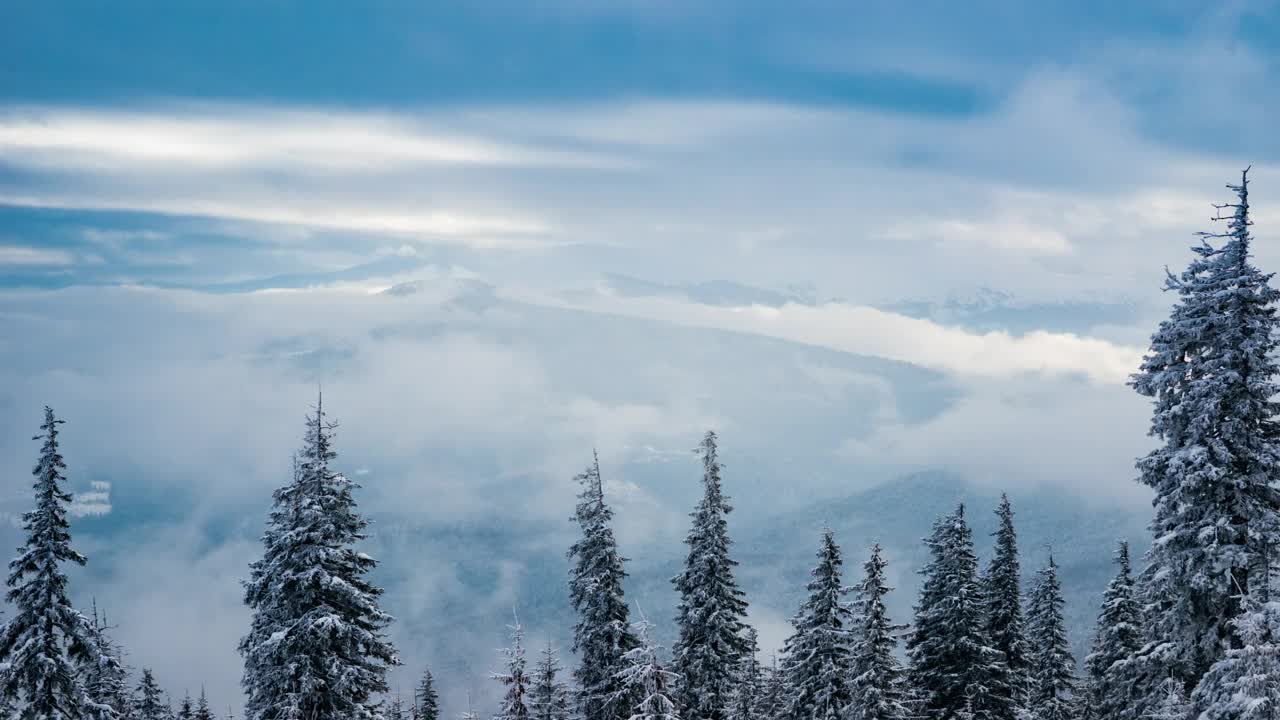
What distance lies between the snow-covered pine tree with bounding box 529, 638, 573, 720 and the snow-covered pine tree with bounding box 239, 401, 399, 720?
68.4ft

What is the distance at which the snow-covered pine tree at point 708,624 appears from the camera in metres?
46.0

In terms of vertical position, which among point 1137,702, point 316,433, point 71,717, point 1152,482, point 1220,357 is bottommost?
point 1137,702

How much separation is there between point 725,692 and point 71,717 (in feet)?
94.6

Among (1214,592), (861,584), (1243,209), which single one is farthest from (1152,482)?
(861,584)

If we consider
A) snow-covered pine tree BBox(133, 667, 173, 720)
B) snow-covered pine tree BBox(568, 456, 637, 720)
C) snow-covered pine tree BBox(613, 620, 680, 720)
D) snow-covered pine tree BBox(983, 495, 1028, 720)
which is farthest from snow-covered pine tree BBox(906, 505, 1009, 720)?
snow-covered pine tree BBox(133, 667, 173, 720)

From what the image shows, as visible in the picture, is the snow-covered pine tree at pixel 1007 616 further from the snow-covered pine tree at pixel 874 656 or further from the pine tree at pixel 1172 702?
the pine tree at pixel 1172 702

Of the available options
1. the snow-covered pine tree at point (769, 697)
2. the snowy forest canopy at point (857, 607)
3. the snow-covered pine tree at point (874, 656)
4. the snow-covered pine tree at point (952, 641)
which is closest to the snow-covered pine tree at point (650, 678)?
the snowy forest canopy at point (857, 607)

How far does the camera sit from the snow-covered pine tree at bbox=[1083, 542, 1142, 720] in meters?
49.2

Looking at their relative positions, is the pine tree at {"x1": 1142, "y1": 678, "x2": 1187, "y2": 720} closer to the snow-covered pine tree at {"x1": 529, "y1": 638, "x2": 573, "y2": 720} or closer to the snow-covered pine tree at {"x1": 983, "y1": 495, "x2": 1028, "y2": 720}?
the snow-covered pine tree at {"x1": 983, "y1": 495, "x2": 1028, "y2": 720}

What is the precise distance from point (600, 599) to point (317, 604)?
52.6ft

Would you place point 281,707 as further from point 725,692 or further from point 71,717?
point 725,692

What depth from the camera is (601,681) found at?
42.0 meters

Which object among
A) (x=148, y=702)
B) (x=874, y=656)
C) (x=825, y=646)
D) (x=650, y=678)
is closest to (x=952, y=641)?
(x=874, y=656)

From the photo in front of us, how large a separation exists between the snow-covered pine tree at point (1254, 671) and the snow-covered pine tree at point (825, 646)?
19.2m
